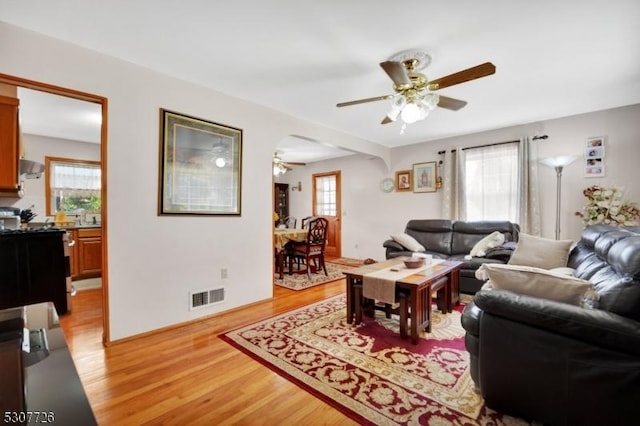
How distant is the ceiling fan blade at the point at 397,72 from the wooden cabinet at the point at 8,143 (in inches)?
120

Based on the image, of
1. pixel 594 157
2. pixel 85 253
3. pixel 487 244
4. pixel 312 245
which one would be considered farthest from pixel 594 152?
pixel 85 253

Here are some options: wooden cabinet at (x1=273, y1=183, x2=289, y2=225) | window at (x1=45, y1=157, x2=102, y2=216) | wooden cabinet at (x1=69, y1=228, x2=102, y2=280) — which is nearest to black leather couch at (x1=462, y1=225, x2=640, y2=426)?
wooden cabinet at (x1=69, y1=228, x2=102, y2=280)

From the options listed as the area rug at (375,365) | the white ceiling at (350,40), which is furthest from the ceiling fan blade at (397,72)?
the area rug at (375,365)

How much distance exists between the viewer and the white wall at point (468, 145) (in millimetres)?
3623

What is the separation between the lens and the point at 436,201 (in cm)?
518

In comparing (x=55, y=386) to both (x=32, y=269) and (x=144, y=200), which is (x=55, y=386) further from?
(x=32, y=269)

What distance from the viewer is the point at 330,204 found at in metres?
7.12

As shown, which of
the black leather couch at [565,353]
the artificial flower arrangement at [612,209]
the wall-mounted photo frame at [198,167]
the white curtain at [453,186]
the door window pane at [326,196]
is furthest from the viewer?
the door window pane at [326,196]

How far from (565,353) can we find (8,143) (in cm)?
407

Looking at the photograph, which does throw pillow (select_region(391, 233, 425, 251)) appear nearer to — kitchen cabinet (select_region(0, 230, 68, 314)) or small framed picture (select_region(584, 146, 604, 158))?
small framed picture (select_region(584, 146, 604, 158))

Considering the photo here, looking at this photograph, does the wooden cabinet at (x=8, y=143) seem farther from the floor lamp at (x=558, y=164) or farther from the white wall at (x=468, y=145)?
the floor lamp at (x=558, y=164)

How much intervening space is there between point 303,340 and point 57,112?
13.6 ft

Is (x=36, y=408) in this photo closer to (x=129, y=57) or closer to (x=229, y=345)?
(x=229, y=345)

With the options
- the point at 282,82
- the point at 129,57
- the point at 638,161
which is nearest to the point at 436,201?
the point at 638,161
